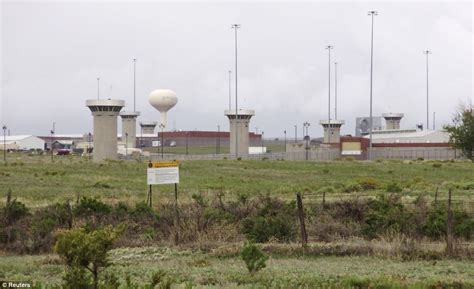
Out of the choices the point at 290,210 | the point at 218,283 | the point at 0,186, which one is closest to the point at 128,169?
the point at 0,186

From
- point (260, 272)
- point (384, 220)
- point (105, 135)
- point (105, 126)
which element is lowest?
point (260, 272)

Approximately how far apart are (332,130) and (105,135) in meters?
58.1

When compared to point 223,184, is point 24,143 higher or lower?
higher

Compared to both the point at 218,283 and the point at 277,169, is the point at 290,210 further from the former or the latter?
the point at 277,169

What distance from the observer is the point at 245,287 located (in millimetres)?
12109

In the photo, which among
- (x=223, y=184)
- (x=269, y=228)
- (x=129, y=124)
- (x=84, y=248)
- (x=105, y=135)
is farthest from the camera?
(x=129, y=124)

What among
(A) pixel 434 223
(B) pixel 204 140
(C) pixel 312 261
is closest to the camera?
(C) pixel 312 261

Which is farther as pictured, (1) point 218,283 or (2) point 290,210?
(2) point 290,210

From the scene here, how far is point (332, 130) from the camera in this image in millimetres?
146125

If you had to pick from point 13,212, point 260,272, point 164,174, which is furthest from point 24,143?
point 260,272

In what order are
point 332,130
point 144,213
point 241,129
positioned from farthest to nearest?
1. point 332,130
2. point 241,129
3. point 144,213

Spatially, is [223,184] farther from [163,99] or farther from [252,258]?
[163,99]

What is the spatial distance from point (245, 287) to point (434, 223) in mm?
8649

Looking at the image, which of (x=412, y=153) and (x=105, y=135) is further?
(x=412, y=153)
